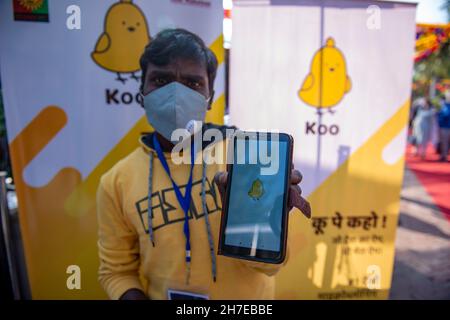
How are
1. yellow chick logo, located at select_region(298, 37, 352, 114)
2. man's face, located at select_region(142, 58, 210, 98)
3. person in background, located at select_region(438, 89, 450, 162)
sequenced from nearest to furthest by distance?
man's face, located at select_region(142, 58, 210, 98) < yellow chick logo, located at select_region(298, 37, 352, 114) < person in background, located at select_region(438, 89, 450, 162)

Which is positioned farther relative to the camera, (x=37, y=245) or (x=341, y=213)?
(x=341, y=213)

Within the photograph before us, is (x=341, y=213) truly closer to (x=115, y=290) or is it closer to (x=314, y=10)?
(x=314, y=10)

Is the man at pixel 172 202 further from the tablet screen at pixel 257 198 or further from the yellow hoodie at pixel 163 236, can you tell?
the tablet screen at pixel 257 198

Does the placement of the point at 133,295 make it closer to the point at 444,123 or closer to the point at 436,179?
the point at 436,179

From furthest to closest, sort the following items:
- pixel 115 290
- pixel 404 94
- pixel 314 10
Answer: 1. pixel 404 94
2. pixel 314 10
3. pixel 115 290

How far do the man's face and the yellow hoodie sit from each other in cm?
20

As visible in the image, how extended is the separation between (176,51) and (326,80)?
103 cm

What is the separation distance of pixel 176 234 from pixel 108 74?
87 cm

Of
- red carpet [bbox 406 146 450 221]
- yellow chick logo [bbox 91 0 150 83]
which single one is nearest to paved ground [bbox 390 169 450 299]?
red carpet [bbox 406 146 450 221]

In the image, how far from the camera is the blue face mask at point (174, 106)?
98 cm

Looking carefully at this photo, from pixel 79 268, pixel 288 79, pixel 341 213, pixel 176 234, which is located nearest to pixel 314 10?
pixel 288 79

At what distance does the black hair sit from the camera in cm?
98

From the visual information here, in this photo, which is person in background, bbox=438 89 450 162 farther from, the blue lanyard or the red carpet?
the blue lanyard

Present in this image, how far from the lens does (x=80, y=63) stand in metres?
1.42
